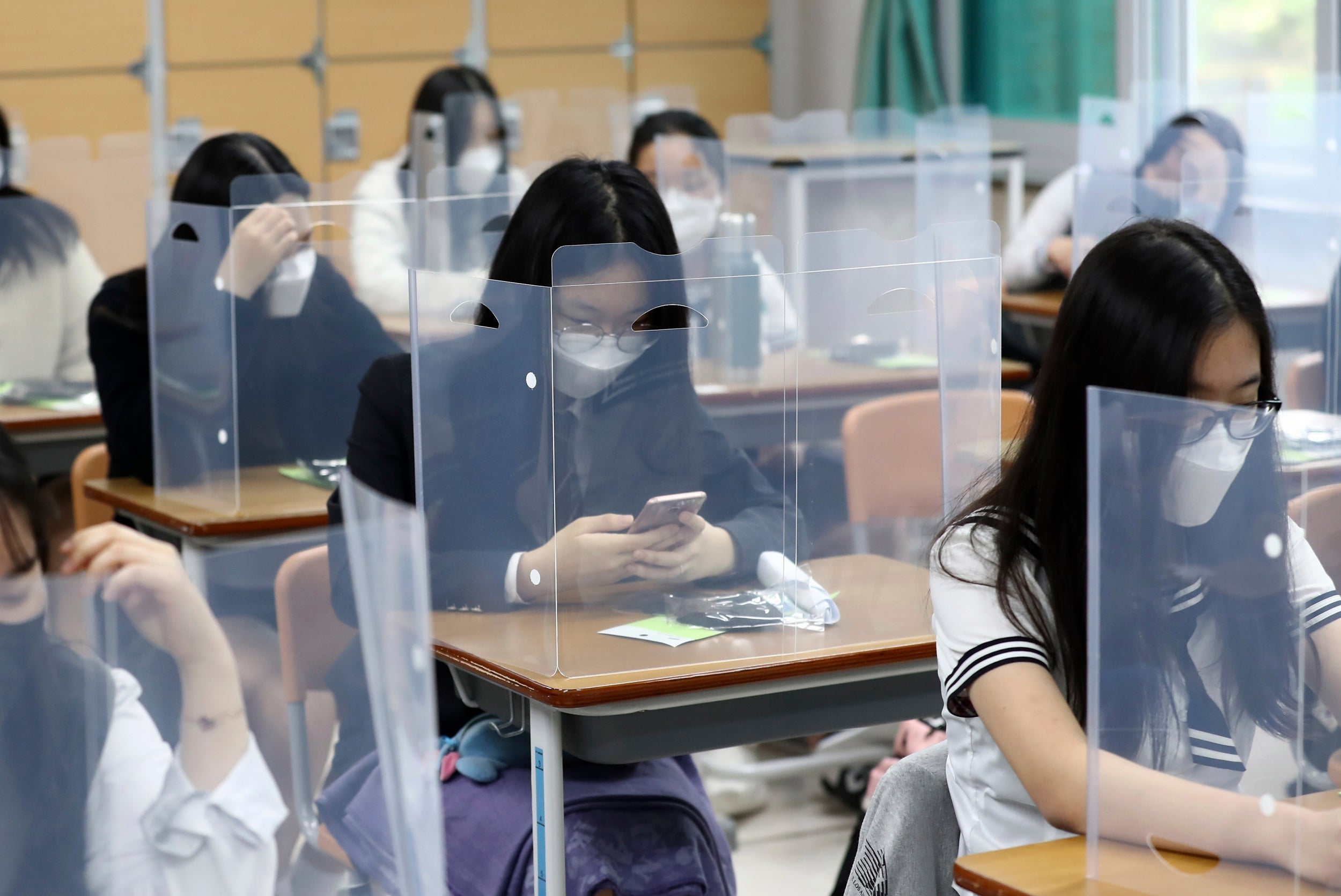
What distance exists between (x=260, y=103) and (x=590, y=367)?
435 cm

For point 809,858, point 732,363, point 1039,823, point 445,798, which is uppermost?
point 732,363

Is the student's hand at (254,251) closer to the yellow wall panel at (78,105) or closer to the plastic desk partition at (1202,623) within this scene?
the plastic desk partition at (1202,623)

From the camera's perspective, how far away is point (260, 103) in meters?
5.54

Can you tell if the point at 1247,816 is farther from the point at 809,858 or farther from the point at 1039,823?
→ the point at 809,858

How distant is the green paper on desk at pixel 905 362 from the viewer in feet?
6.73

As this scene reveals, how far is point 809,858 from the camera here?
108 inches

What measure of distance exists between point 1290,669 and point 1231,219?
2202mm

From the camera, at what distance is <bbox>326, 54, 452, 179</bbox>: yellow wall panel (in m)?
5.65

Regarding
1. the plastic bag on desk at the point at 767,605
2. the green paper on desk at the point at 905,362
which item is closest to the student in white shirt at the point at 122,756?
the plastic bag on desk at the point at 767,605

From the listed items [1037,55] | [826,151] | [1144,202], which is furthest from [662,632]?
[1037,55]

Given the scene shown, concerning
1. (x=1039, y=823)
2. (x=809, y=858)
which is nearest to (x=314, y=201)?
(x=809, y=858)

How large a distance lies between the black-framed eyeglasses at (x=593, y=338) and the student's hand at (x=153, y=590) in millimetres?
543

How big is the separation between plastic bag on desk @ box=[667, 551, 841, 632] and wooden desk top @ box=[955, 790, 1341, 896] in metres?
0.64

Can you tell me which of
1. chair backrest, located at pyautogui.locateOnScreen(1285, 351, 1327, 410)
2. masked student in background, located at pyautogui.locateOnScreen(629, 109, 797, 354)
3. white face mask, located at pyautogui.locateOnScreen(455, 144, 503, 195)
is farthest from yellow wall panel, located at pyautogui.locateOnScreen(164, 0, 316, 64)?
chair backrest, located at pyautogui.locateOnScreen(1285, 351, 1327, 410)
